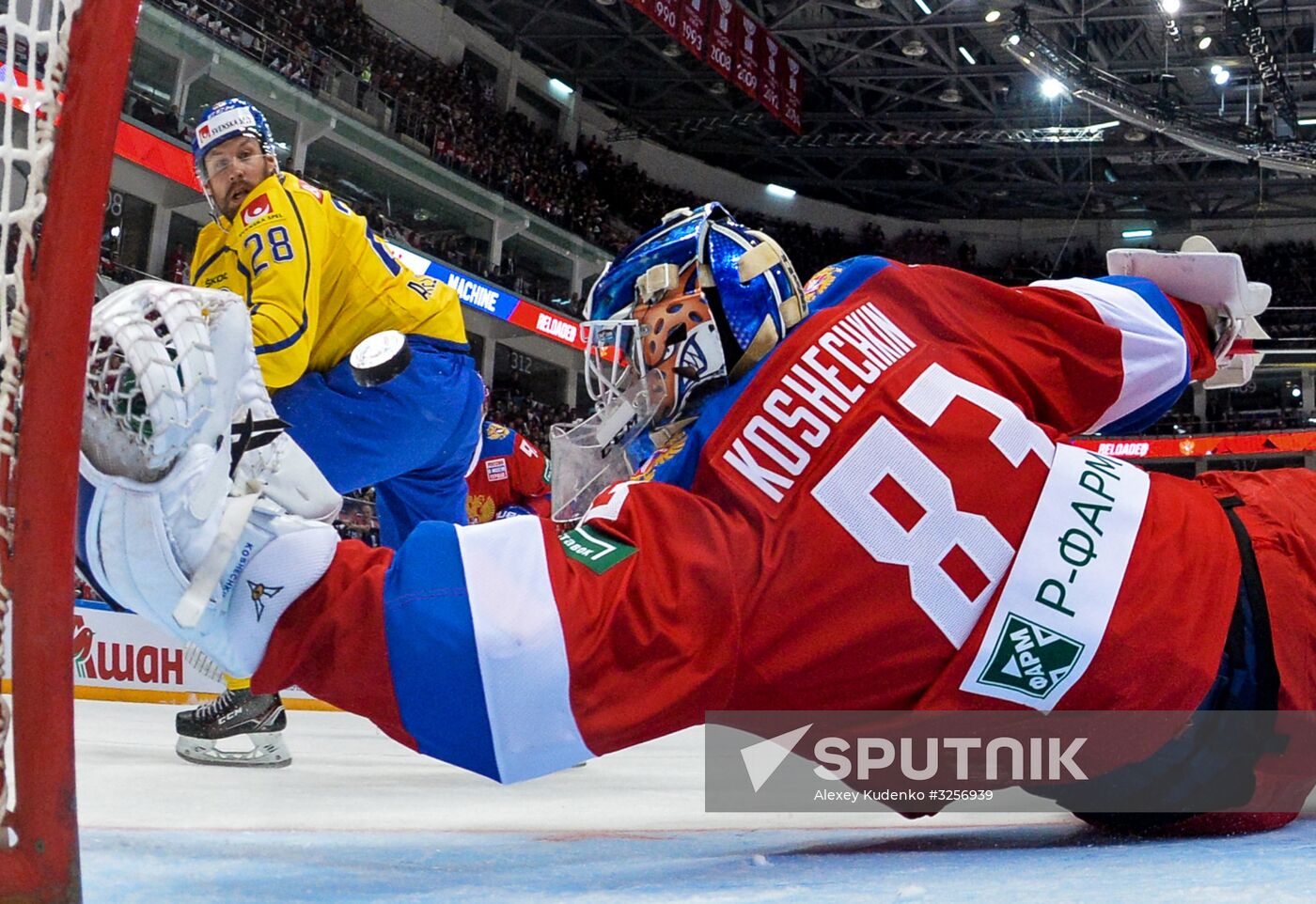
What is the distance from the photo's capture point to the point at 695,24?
545 inches

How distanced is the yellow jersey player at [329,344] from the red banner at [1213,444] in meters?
18.0

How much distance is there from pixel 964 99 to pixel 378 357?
19183 millimetres

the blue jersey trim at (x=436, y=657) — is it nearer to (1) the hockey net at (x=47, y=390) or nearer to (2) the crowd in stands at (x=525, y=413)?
(1) the hockey net at (x=47, y=390)

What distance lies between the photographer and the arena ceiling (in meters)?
16.0

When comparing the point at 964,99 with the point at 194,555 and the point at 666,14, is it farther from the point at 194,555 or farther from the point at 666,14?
the point at 194,555

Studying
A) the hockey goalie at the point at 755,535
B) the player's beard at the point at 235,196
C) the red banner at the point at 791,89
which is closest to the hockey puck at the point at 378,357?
the player's beard at the point at 235,196

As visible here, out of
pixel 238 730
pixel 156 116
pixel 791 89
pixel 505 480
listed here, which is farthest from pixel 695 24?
pixel 238 730

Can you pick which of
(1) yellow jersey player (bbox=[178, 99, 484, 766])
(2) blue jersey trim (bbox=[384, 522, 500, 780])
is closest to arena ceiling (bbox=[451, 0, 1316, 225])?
(1) yellow jersey player (bbox=[178, 99, 484, 766])

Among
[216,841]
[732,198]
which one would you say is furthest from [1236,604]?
[732,198]

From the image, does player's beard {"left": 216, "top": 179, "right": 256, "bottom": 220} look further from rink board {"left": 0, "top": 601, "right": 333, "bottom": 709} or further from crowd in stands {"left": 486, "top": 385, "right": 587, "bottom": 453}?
crowd in stands {"left": 486, "top": 385, "right": 587, "bottom": 453}

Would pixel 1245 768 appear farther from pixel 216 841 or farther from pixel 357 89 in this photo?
pixel 357 89

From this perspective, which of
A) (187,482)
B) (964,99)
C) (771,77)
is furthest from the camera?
(964,99)

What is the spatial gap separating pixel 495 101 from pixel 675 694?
17.8 metres

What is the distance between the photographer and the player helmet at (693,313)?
146cm
